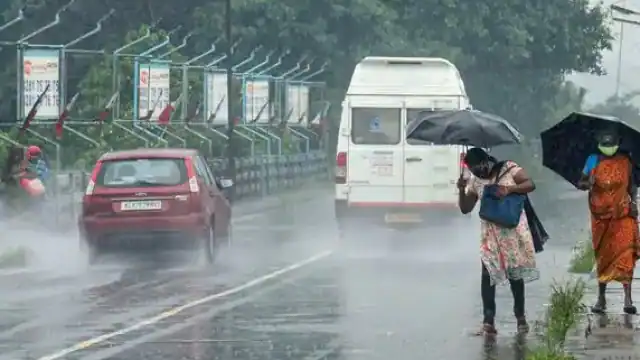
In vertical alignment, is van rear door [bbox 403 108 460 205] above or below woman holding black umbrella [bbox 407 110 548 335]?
below

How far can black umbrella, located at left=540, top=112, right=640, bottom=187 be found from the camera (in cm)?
1492

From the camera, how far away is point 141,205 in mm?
21844

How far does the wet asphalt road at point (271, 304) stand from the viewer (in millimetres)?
13547

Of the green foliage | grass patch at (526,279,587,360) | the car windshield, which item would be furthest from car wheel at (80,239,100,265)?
the green foliage

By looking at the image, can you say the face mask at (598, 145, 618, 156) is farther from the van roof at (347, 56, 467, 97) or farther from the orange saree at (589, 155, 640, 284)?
the van roof at (347, 56, 467, 97)

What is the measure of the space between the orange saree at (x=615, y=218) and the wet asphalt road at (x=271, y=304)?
1096 mm

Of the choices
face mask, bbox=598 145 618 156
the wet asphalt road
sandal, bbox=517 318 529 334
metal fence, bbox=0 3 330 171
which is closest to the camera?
the wet asphalt road

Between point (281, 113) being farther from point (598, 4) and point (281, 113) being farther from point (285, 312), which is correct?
point (285, 312)

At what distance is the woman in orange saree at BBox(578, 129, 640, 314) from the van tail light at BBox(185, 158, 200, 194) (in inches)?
313

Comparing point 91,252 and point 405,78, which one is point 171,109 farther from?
point 91,252

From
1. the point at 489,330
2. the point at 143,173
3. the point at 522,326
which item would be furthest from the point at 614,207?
the point at 143,173

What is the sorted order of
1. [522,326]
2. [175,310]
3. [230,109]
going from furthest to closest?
[230,109]
[175,310]
[522,326]

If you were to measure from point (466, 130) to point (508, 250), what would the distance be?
1234 millimetres

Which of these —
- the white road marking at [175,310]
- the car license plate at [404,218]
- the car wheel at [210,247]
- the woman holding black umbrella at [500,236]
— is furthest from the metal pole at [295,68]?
the woman holding black umbrella at [500,236]
